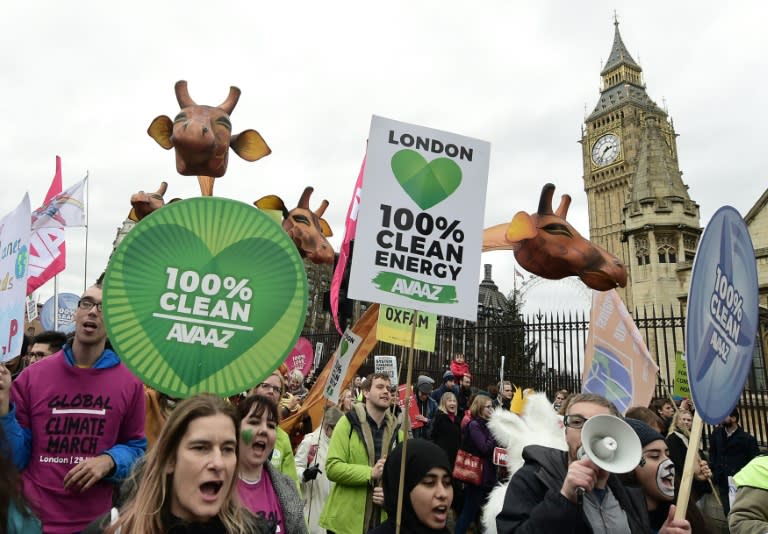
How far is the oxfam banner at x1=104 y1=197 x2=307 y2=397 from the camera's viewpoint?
7.04 ft

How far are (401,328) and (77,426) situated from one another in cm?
357

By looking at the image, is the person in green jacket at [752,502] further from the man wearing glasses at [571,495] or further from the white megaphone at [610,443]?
the white megaphone at [610,443]

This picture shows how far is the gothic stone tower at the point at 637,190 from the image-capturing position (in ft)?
78.0

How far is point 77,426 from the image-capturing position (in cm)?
244

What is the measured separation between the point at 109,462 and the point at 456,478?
4438mm

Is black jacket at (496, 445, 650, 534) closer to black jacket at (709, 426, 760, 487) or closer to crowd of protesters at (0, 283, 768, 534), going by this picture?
crowd of protesters at (0, 283, 768, 534)

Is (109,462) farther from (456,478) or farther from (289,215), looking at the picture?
(289,215)

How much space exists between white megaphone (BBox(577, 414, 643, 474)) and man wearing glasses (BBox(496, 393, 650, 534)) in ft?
0.25

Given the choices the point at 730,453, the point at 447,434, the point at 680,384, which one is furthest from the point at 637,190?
the point at 447,434

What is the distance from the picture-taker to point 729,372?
2.24 metres

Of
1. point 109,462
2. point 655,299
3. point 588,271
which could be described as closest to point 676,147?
point 655,299

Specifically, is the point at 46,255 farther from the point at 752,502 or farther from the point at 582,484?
the point at 752,502

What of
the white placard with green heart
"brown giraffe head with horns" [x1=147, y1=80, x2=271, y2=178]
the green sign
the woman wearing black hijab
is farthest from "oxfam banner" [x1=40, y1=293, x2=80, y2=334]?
the green sign

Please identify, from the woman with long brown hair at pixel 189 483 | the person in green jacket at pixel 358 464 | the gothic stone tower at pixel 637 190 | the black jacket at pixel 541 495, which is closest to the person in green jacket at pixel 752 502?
the black jacket at pixel 541 495
